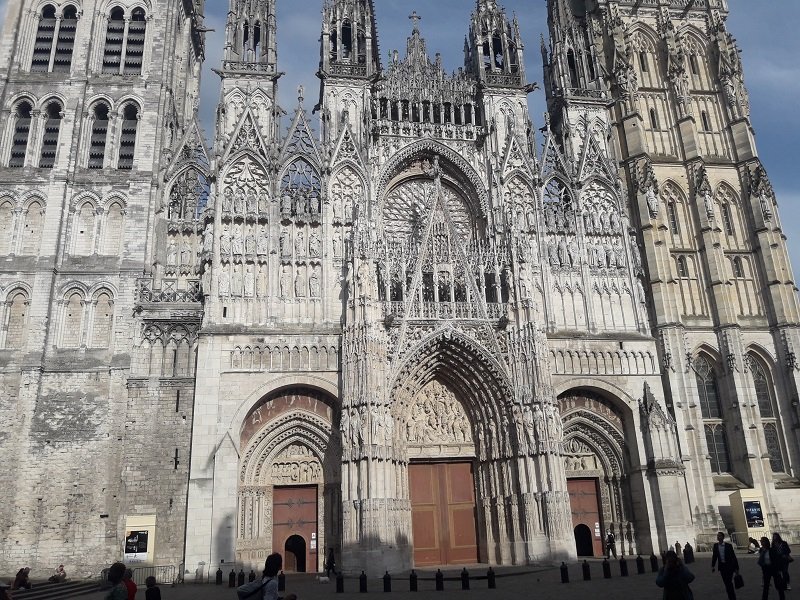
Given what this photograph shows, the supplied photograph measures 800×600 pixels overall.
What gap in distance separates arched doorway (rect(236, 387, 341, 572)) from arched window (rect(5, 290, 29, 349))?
9.32 meters

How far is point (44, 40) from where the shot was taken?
1177 inches

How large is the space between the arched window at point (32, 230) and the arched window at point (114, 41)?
7.49 metres

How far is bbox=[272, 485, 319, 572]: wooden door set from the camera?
2342 cm

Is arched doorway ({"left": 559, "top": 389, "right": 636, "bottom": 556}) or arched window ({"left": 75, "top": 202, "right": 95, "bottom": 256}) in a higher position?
arched window ({"left": 75, "top": 202, "right": 95, "bottom": 256})

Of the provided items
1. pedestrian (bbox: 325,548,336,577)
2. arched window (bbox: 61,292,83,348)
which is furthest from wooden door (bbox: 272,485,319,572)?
arched window (bbox: 61,292,83,348)

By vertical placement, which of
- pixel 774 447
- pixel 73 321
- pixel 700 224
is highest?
pixel 700 224

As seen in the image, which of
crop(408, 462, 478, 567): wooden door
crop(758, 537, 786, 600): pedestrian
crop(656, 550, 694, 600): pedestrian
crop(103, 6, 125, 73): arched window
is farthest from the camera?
crop(103, 6, 125, 73): arched window

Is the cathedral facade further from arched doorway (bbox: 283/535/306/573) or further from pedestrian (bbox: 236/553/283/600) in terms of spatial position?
pedestrian (bbox: 236/553/283/600)

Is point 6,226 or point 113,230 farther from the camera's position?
point 113,230

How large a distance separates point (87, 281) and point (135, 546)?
10.4 metres

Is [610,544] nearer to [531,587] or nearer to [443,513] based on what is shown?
[443,513]

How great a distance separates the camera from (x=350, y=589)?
712 inches

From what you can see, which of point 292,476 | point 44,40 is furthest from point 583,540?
point 44,40

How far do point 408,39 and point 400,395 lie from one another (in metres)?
17.1
